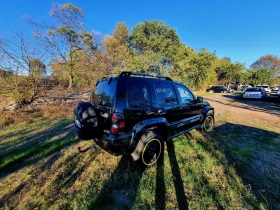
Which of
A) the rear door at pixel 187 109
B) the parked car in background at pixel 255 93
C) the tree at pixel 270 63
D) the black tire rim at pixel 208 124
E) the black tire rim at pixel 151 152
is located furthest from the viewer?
the tree at pixel 270 63

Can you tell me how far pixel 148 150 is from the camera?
3.00 meters

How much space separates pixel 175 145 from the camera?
4.01m

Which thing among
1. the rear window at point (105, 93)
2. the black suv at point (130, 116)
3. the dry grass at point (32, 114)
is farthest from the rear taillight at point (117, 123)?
the dry grass at point (32, 114)

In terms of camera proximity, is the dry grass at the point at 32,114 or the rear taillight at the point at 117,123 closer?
the rear taillight at the point at 117,123

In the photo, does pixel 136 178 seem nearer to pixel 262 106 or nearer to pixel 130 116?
pixel 130 116

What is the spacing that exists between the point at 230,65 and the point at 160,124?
4204 centimetres

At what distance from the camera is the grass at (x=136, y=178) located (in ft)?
7.09

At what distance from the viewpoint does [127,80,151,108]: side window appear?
2.71 m

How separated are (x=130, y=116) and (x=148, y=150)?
890mm

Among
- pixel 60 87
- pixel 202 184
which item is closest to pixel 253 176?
pixel 202 184

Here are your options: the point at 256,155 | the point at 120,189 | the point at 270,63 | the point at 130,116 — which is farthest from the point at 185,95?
the point at 270,63

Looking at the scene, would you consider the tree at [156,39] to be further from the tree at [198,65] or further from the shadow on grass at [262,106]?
the shadow on grass at [262,106]

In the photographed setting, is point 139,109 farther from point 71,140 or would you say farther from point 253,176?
point 71,140

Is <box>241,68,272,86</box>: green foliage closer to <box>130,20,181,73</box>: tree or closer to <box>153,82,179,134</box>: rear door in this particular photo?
<box>130,20,181,73</box>: tree
